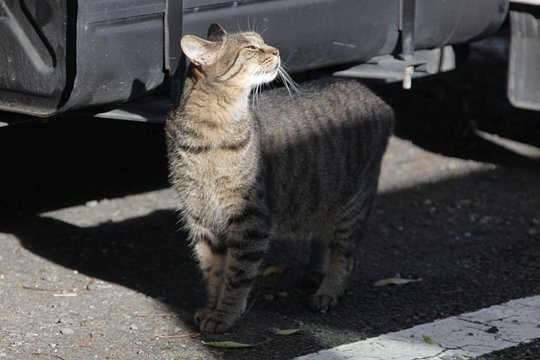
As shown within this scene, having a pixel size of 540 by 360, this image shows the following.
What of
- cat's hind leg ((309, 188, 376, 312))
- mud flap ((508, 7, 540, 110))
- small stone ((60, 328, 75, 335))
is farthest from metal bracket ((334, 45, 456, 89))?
small stone ((60, 328, 75, 335))

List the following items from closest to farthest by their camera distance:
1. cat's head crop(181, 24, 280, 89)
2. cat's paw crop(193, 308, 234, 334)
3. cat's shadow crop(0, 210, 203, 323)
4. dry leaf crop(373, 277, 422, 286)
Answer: cat's head crop(181, 24, 280, 89) < cat's paw crop(193, 308, 234, 334) < cat's shadow crop(0, 210, 203, 323) < dry leaf crop(373, 277, 422, 286)

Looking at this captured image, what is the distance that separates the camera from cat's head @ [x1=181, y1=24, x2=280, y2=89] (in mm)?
4668

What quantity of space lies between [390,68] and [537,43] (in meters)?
1.20

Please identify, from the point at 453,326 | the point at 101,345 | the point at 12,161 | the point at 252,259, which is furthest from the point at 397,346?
the point at 12,161

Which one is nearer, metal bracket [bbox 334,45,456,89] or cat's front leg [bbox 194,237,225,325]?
cat's front leg [bbox 194,237,225,325]

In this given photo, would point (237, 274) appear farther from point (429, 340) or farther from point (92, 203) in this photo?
point (92, 203)

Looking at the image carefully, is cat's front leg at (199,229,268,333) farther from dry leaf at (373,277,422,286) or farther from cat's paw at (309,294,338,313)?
dry leaf at (373,277,422,286)

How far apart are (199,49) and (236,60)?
0.73ft

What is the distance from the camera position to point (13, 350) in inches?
174

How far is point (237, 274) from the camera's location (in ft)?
15.9

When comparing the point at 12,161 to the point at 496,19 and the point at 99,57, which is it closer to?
the point at 99,57

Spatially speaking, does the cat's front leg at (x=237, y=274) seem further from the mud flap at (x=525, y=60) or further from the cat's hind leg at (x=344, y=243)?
the mud flap at (x=525, y=60)

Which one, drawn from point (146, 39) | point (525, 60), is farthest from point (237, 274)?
point (525, 60)

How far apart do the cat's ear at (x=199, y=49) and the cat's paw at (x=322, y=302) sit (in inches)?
52.5
